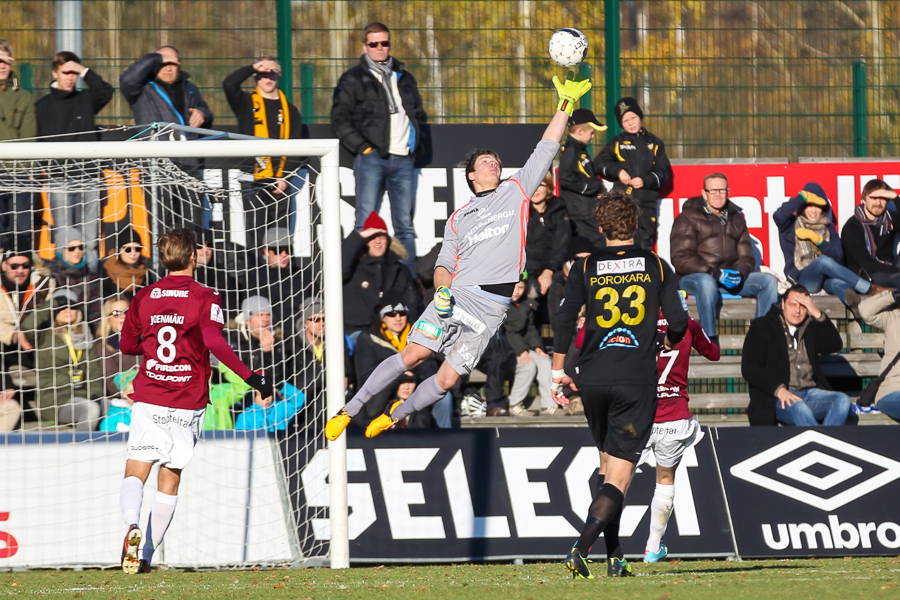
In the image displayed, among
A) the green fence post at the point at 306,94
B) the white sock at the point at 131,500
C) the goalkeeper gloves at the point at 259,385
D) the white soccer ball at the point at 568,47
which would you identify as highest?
the green fence post at the point at 306,94

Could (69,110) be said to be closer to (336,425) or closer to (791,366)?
(336,425)

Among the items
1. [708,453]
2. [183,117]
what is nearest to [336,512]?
[708,453]

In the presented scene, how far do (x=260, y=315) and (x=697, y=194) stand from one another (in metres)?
5.46

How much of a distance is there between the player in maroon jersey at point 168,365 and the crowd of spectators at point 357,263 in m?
1.65

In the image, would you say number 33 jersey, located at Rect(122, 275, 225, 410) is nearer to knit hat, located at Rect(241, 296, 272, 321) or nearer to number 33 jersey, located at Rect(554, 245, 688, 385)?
number 33 jersey, located at Rect(554, 245, 688, 385)

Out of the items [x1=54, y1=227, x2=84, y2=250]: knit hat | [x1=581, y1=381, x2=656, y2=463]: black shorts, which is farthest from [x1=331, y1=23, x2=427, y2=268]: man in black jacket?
[x1=581, y1=381, x2=656, y2=463]: black shorts

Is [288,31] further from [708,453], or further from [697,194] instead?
[708,453]

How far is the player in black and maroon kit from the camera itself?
5.52m

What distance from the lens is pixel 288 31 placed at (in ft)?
36.4

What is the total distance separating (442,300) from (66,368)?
12.5 ft

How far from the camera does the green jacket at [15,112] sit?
9.62 meters

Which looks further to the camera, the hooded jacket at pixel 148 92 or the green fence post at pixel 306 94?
the green fence post at pixel 306 94

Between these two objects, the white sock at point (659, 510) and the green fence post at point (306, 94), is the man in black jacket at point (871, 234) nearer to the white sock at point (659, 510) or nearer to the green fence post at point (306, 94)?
the white sock at point (659, 510)

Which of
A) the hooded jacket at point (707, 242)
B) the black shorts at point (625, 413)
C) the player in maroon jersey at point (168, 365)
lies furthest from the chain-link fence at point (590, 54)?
the black shorts at point (625, 413)
